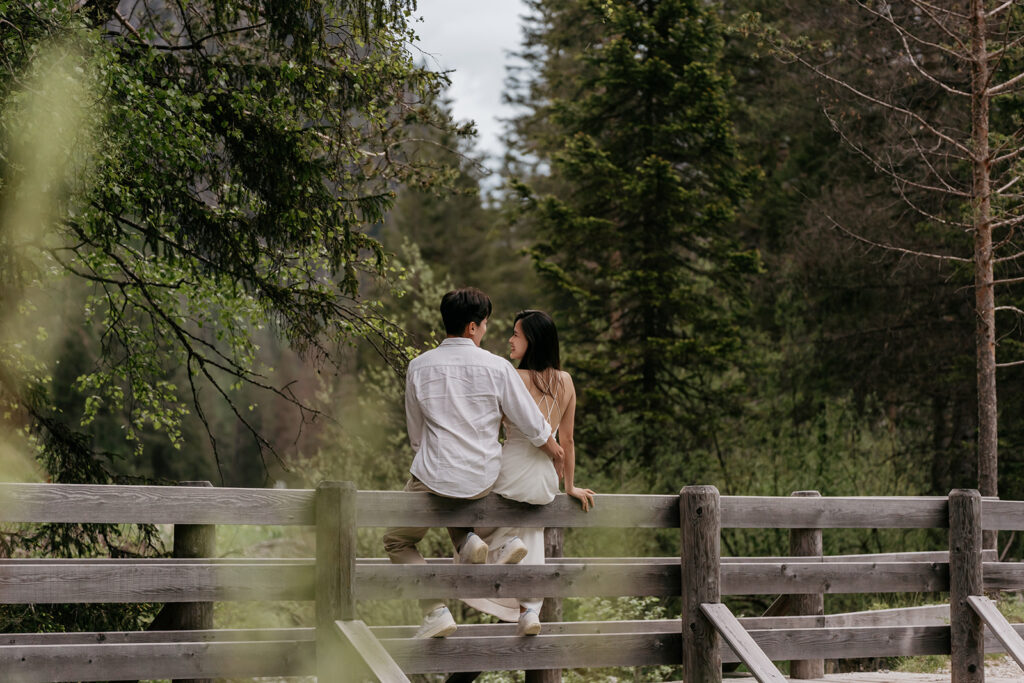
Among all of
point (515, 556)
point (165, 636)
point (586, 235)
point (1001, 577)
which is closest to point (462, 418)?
point (515, 556)

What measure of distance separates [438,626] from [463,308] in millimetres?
1645

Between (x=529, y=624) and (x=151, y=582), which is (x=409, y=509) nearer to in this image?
(x=529, y=624)

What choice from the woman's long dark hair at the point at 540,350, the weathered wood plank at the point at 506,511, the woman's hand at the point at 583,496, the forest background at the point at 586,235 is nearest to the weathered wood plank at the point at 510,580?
the weathered wood plank at the point at 506,511

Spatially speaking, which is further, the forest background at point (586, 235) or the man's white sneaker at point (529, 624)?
the forest background at point (586, 235)

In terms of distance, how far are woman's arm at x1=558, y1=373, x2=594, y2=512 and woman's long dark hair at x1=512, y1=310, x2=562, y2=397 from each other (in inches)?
3.7

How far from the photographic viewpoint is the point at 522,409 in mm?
5730

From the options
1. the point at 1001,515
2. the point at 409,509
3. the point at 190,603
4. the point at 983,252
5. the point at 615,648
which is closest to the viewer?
the point at 409,509

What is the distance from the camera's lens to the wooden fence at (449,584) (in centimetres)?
522

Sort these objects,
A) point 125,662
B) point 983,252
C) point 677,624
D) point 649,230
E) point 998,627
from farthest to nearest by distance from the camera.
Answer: point 649,230 → point 983,252 → point 677,624 → point 998,627 → point 125,662

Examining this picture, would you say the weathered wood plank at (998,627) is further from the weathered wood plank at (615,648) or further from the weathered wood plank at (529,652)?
the weathered wood plank at (529,652)

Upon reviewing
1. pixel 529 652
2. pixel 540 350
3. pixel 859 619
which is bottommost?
pixel 859 619

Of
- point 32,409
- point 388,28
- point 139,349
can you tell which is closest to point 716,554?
point 388,28

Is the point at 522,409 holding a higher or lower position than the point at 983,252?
lower

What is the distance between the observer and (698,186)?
2184 centimetres
